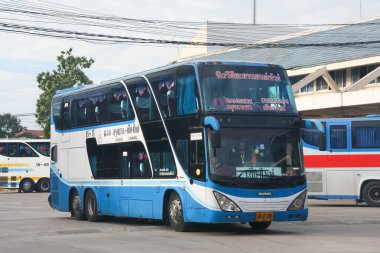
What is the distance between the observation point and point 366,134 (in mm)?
29266

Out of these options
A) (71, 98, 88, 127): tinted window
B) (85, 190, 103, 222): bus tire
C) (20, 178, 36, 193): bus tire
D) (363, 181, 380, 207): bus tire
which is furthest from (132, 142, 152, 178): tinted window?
(20, 178, 36, 193): bus tire

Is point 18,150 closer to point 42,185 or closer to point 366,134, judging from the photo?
point 42,185

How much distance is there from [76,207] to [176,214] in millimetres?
6000

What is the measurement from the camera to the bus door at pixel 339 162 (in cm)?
2953

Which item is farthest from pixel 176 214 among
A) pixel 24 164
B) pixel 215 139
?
pixel 24 164

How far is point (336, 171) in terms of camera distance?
1171 inches

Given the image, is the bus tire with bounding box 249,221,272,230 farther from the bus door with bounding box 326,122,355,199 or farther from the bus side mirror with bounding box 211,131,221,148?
the bus door with bounding box 326,122,355,199

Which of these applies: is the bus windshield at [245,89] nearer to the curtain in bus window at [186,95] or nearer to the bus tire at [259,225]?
the curtain in bus window at [186,95]

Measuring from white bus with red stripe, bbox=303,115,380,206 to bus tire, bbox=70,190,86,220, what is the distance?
9533 millimetres

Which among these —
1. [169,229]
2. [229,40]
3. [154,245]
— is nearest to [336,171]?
[169,229]

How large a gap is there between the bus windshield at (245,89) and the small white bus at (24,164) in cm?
3216

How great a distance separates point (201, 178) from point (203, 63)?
7.82 ft

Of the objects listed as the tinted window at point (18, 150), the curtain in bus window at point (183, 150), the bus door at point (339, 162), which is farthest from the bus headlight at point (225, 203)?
the tinted window at point (18, 150)

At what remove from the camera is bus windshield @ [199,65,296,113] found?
16859 millimetres
